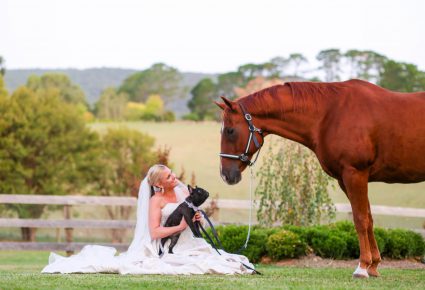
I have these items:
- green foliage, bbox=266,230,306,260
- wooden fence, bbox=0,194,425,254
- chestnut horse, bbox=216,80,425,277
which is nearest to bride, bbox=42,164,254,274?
chestnut horse, bbox=216,80,425,277

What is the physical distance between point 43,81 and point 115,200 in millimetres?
70516

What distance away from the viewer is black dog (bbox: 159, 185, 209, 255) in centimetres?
847

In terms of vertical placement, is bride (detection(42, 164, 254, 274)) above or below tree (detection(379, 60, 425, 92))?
below

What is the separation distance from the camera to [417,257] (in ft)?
42.8

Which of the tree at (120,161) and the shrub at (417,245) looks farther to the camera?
the tree at (120,161)

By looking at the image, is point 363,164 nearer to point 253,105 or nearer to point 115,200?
point 253,105

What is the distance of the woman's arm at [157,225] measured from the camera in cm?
863

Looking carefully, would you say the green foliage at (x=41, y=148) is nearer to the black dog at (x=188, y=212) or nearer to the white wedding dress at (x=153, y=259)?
the white wedding dress at (x=153, y=259)

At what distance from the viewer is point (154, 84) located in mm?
100938

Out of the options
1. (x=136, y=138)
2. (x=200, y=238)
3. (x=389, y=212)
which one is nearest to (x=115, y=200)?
(x=389, y=212)

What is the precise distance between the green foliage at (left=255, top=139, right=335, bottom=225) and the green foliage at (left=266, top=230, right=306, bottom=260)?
254 centimetres

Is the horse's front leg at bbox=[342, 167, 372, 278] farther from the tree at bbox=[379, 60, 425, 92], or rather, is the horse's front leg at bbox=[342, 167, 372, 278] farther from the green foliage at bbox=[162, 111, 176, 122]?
the green foliage at bbox=[162, 111, 176, 122]

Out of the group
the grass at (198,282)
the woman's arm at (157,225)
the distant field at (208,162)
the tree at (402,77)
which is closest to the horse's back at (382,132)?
the grass at (198,282)

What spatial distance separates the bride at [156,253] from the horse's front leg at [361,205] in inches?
56.0
